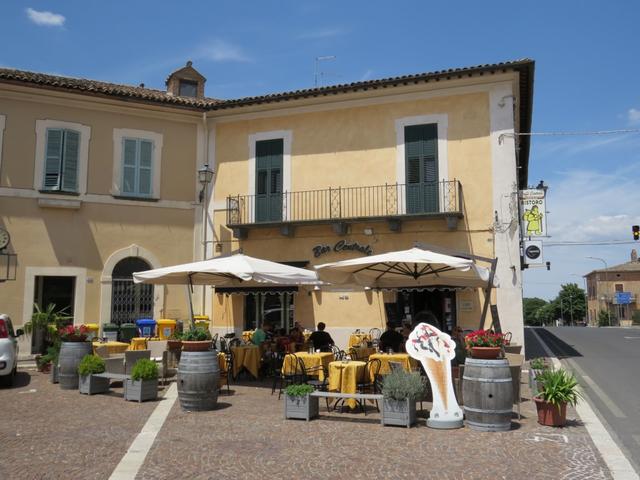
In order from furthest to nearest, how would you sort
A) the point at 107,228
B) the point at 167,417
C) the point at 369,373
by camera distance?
the point at 107,228 < the point at 369,373 < the point at 167,417

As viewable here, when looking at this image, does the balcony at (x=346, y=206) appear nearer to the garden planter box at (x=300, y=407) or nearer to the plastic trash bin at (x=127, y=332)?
the plastic trash bin at (x=127, y=332)

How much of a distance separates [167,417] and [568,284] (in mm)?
92454

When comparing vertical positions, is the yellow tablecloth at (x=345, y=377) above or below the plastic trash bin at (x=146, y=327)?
below

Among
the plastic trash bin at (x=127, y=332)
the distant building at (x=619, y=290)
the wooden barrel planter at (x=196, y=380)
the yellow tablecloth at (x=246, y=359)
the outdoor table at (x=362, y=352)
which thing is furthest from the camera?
the distant building at (x=619, y=290)

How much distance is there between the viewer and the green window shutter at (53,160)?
15.5 meters

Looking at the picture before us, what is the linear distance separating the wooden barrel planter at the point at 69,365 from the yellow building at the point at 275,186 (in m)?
5.47

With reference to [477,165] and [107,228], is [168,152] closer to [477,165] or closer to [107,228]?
[107,228]

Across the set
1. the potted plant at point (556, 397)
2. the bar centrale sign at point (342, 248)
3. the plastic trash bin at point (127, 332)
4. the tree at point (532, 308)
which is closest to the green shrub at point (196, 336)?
the potted plant at point (556, 397)

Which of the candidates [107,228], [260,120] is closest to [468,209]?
[260,120]

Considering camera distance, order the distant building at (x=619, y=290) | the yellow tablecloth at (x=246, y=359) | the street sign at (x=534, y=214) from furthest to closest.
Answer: the distant building at (x=619, y=290) → the street sign at (x=534, y=214) → the yellow tablecloth at (x=246, y=359)

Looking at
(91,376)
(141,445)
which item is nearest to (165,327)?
(91,376)

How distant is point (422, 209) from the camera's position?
15062 mm

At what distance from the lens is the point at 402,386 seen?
7.15 meters

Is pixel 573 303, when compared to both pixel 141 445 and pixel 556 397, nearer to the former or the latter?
pixel 556 397
